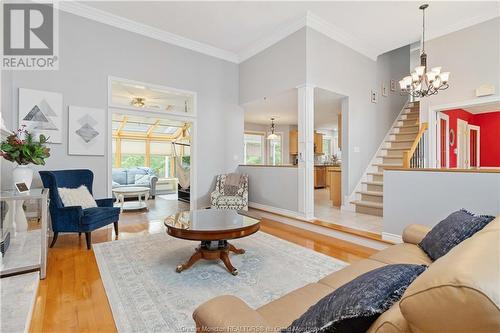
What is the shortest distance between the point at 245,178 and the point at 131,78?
2.80m

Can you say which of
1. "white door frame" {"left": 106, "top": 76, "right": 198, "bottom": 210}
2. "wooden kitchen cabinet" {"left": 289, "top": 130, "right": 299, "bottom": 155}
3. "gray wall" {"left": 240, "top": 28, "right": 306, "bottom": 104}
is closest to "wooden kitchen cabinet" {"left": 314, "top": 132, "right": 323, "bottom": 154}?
"wooden kitchen cabinet" {"left": 289, "top": 130, "right": 299, "bottom": 155}

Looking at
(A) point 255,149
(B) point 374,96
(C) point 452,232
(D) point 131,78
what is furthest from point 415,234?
(A) point 255,149

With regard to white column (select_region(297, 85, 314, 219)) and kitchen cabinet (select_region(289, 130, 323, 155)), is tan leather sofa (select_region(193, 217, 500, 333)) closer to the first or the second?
white column (select_region(297, 85, 314, 219))

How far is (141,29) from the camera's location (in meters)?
4.48

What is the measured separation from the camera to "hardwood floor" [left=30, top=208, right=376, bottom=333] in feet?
5.84

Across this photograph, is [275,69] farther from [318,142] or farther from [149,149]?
[149,149]

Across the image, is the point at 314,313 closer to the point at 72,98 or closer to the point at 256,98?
the point at 72,98

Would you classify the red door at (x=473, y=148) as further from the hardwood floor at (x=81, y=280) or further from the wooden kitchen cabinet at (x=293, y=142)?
the hardwood floor at (x=81, y=280)

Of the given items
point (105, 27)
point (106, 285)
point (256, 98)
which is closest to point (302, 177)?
point (256, 98)

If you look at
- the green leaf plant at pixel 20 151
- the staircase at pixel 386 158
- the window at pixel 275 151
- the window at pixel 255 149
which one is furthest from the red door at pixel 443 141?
the green leaf plant at pixel 20 151

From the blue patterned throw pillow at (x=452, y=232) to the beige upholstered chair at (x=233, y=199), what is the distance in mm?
3414

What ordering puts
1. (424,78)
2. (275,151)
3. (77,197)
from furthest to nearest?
(275,151)
(424,78)
(77,197)

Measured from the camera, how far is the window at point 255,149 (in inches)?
384

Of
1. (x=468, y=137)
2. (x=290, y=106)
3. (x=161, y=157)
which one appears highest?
(x=290, y=106)
